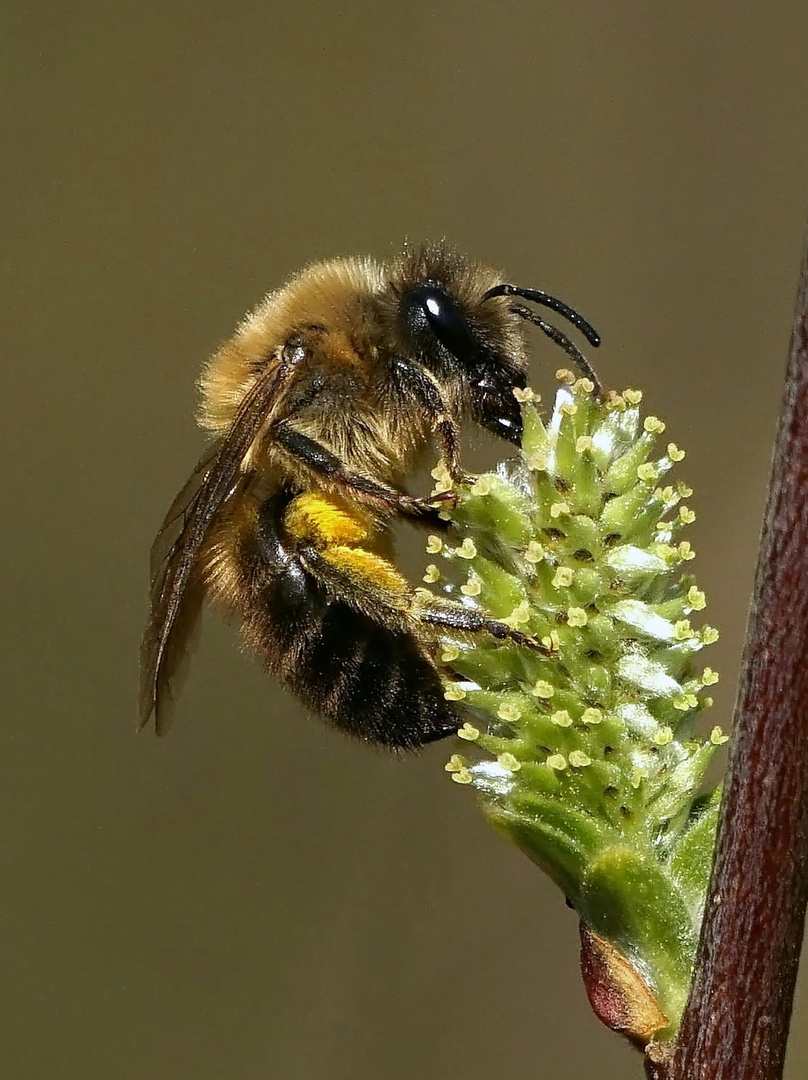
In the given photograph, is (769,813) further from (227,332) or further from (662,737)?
(227,332)

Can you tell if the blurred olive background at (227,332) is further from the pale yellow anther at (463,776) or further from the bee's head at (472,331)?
the pale yellow anther at (463,776)

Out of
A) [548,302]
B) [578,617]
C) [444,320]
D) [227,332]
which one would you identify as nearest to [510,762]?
[578,617]

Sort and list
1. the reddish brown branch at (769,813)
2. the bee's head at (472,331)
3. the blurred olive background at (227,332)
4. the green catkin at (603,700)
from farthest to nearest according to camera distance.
A: the blurred olive background at (227,332)
the bee's head at (472,331)
the green catkin at (603,700)
the reddish brown branch at (769,813)

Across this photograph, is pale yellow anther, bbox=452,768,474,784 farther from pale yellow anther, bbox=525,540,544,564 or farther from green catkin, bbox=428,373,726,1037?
pale yellow anther, bbox=525,540,544,564

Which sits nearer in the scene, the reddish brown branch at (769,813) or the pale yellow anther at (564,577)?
the reddish brown branch at (769,813)

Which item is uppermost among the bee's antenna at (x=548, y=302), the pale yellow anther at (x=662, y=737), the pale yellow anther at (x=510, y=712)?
the bee's antenna at (x=548, y=302)

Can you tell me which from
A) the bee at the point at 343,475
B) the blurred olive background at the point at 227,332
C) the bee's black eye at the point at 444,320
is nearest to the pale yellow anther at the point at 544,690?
the bee at the point at 343,475

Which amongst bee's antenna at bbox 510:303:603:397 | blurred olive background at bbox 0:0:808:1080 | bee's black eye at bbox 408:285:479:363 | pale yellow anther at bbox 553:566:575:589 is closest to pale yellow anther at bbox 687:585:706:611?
pale yellow anther at bbox 553:566:575:589
